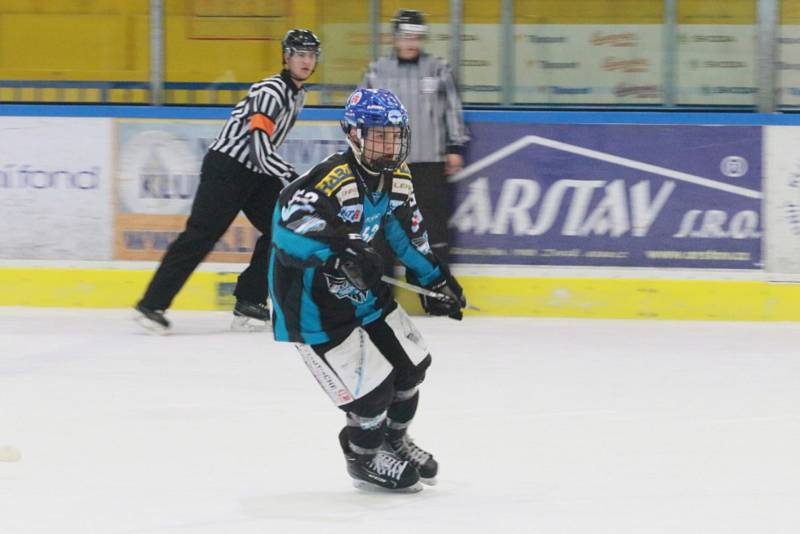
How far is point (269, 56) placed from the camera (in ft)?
26.9

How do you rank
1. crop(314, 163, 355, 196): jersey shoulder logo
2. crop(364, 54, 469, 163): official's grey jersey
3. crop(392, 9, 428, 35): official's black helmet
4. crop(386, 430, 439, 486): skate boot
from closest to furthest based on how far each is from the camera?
crop(314, 163, 355, 196): jersey shoulder logo
crop(386, 430, 439, 486): skate boot
crop(392, 9, 428, 35): official's black helmet
crop(364, 54, 469, 163): official's grey jersey

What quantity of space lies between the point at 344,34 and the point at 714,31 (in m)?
1.98

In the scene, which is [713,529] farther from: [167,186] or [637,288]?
[167,186]

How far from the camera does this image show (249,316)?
7.46 m

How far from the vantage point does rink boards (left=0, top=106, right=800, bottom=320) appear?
7895 millimetres

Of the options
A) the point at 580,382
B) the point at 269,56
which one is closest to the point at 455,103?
the point at 269,56

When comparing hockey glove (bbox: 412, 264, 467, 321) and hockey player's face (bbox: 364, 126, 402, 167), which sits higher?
hockey player's face (bbox: 364, 126, 402, 167)

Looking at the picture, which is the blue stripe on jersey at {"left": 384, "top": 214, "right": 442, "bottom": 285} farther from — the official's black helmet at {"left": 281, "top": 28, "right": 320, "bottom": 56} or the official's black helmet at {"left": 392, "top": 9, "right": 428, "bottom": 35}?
the official's black helmet at {"left": 392, "top": 9, "right": 428, "bottom": 35}

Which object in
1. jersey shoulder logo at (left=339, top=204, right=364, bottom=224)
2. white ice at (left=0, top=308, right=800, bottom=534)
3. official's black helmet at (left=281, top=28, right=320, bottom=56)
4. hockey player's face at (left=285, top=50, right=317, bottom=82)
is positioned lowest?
white ice at (left=0, top=308, right=800, bottom=534)

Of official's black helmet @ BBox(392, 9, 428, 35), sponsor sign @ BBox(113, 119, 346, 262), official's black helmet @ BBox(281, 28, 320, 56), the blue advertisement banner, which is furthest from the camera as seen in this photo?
sponsor sign @ BBox(113, 119, 346, 262)

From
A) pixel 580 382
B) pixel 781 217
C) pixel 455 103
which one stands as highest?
pixel 455 103

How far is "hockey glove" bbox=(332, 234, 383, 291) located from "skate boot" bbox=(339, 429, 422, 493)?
0.52 m

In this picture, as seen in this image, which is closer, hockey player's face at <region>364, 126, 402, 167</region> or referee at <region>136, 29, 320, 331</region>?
hockey player's face at <region>364, 126, 402, 167</region>

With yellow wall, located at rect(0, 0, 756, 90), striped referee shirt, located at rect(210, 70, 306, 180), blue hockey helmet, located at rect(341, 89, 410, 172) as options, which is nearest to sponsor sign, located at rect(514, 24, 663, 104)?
yellow wall, located at rect(0, 0, 756, 90)
